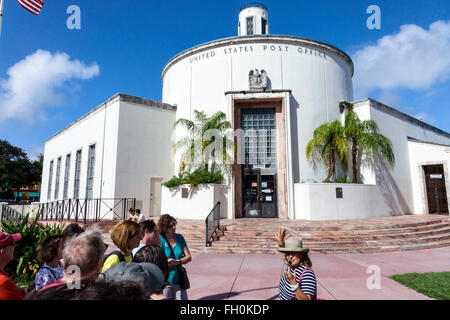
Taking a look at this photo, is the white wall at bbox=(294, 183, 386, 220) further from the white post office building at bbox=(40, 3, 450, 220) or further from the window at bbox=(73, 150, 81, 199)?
the window at bbox=(73, 150, 81, 199)

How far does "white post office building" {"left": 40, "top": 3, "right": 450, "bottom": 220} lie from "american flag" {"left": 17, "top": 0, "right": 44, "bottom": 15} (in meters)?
6.08

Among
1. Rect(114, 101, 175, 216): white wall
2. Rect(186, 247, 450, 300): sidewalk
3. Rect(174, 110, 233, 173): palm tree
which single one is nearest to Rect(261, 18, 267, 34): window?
Rect(174, 110, 233, 173): palm tree

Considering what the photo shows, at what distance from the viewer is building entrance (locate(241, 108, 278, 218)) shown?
14.2 meters

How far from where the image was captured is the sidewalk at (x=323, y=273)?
4.68m

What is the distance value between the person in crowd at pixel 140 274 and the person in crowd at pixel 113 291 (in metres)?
0.69

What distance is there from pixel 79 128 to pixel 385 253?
67.8 ft

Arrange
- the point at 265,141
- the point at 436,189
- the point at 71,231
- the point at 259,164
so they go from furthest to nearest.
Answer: the point at 436,189 → the point at 265,141 → the point at 259,164 → the point at 71,231

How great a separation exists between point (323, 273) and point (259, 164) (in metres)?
9.01

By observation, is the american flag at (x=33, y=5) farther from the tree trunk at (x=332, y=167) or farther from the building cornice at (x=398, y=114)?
the building cornice at (x=398, y=114)

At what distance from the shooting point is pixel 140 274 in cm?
188

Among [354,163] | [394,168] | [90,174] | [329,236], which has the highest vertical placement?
[354,163]

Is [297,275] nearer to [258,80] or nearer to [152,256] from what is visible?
[152,256]

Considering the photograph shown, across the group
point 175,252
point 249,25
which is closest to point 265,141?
point 249,25

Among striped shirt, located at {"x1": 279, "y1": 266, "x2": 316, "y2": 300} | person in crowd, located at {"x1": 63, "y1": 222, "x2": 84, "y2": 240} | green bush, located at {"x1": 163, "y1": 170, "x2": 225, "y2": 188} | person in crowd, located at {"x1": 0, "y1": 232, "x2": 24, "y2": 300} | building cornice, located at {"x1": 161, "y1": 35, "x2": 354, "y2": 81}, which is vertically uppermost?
building cornice, located at {"x1": 161, "y1": 35, "x2": 354, "y2": 81}
